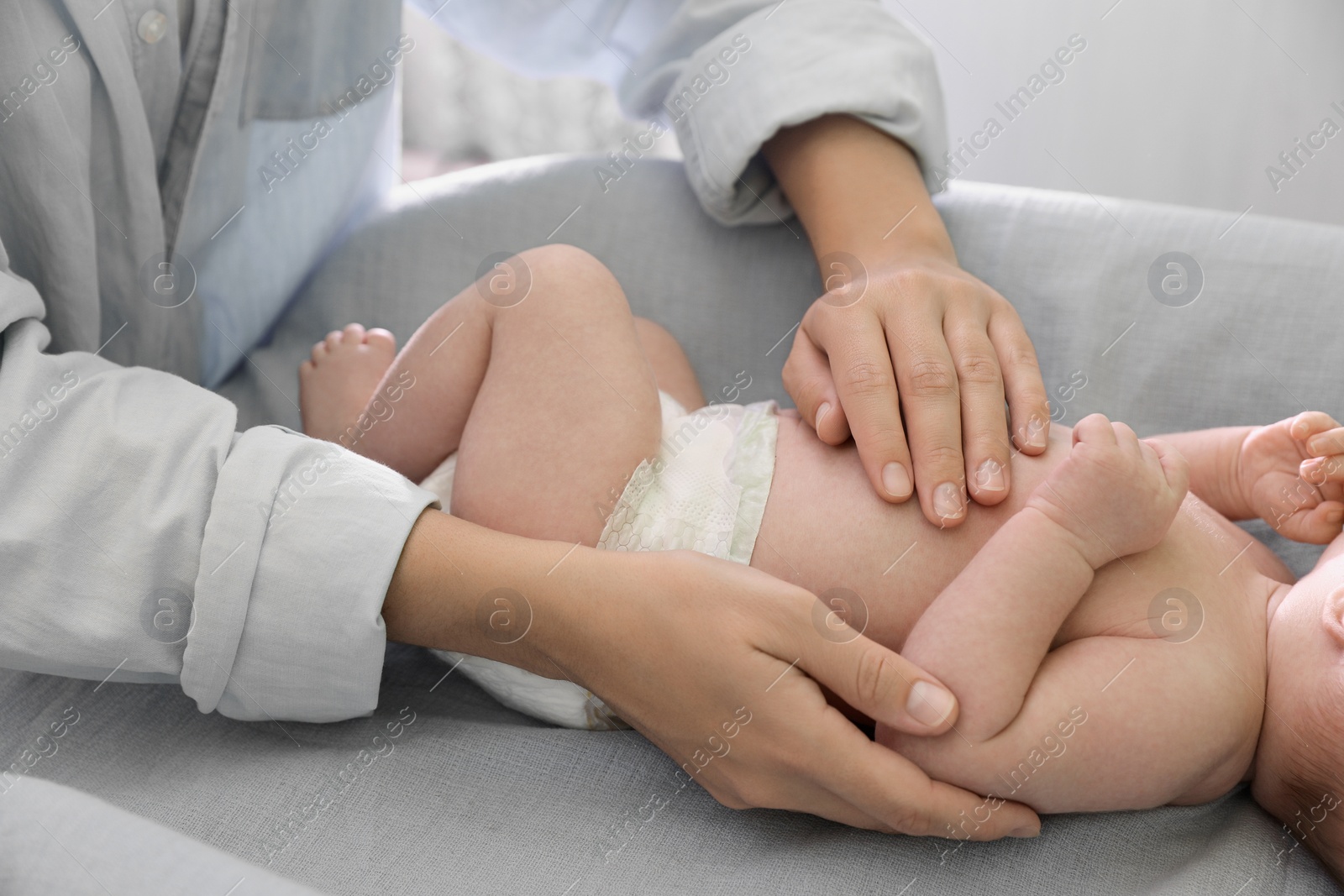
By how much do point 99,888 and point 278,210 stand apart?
79cm

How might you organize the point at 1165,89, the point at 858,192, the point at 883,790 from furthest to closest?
1. the point at 1165,89
2. the point at 858,192
3. the point at 883,790

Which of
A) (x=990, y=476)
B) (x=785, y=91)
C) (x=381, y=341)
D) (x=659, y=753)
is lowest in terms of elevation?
(x=659, y=753)

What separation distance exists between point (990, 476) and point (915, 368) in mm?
104

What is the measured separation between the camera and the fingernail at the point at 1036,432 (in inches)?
30.7

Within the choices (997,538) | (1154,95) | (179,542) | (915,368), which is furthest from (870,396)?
(1154,95)

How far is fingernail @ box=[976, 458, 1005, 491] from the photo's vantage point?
0.75 m

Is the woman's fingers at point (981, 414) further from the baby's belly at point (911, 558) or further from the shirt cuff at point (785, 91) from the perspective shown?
the shirt cuff at point (785, 91)

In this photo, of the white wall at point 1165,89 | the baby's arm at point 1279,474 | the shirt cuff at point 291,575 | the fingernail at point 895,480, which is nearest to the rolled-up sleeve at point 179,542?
the shirt cuff at point 291,575

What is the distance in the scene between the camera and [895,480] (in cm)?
76

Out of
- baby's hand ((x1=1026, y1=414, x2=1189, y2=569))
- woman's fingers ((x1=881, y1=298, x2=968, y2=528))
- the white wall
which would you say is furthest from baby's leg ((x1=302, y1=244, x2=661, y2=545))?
the white wall

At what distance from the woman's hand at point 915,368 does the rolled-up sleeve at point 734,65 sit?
4.9 inches

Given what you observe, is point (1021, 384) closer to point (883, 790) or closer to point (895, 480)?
point (895, 480)

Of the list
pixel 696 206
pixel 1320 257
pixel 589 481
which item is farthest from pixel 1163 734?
pixel 696 206

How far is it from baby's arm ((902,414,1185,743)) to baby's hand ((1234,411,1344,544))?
0.16 meters
